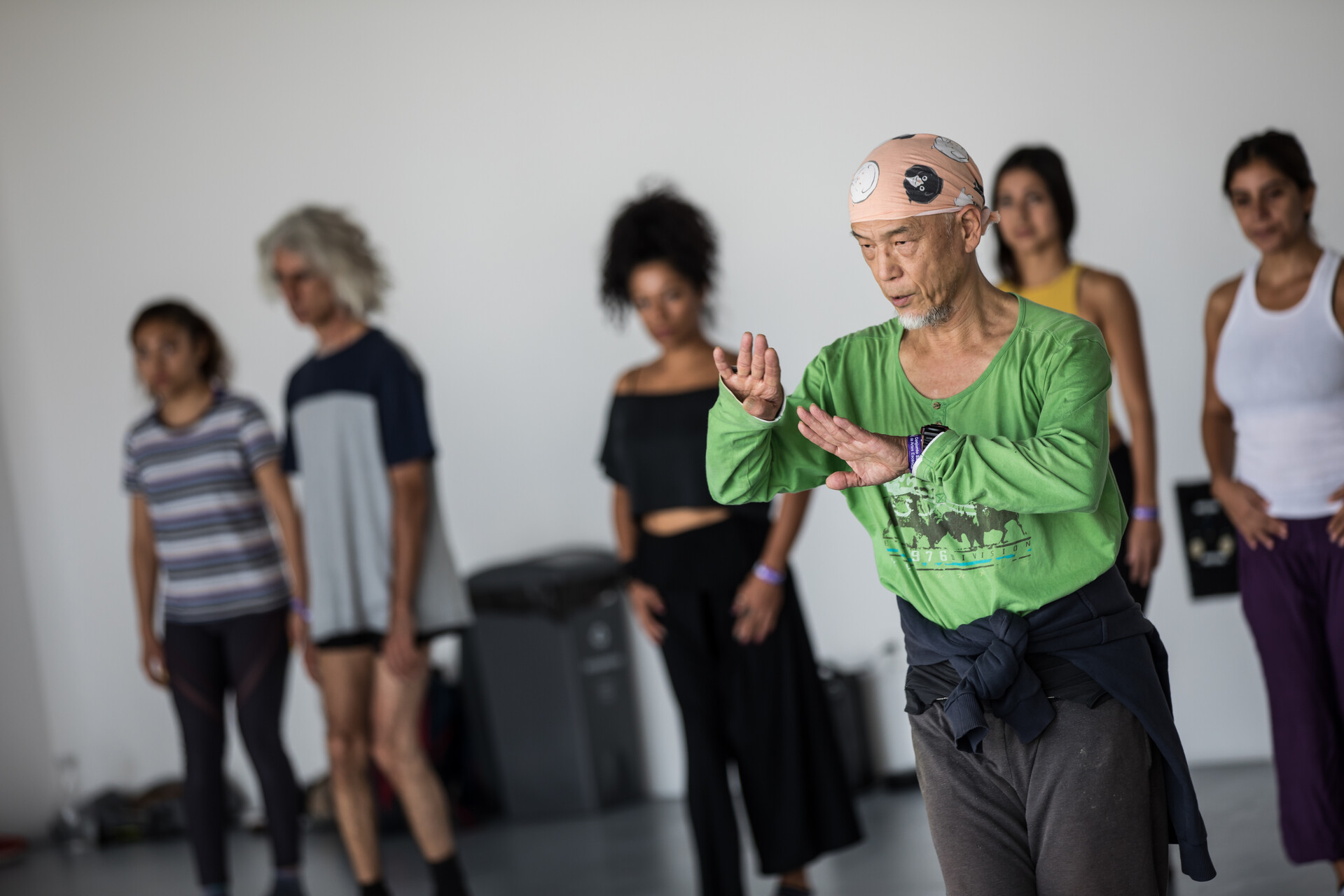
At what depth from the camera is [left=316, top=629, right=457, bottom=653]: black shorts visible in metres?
3.28

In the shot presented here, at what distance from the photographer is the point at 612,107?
4.55 metres

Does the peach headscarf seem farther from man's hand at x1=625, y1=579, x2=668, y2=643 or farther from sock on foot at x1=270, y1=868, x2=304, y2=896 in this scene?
sock on foot at x1=270, y1=868, x2=304, y2=896

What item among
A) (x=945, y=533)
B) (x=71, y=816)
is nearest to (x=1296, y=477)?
(x=945, y=533)

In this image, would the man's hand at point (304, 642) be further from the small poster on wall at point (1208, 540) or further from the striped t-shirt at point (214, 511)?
the small poster on wall at point (1208, 540)

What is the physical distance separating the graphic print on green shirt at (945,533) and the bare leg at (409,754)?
6.32 feet

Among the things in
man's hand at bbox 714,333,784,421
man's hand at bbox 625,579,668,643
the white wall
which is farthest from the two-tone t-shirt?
man's hand at bbox 714,333,784,421

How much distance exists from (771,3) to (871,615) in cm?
223

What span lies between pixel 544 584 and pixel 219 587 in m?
1.32

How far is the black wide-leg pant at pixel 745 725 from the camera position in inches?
120

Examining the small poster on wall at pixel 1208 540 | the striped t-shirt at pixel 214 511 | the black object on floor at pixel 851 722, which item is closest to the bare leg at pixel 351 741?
the striped t-shirt at pixel 214 511

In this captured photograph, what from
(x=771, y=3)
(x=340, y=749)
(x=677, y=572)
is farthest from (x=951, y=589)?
(x=771, y=3)

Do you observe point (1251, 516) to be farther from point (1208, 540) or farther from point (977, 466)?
point (977, 466)

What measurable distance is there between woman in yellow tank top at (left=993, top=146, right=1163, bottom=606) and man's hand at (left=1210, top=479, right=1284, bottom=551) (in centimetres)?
17

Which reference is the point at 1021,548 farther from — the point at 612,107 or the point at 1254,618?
the point at 612,107
